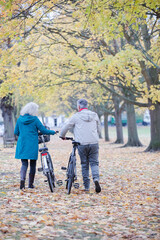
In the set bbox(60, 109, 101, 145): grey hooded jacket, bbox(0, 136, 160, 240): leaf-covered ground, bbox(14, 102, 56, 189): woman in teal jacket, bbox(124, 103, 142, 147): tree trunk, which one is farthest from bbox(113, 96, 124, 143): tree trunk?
bbox(14, 102, 56, 189): woman in teal jacket

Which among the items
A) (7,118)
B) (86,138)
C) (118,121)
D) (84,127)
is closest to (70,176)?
(86,138)

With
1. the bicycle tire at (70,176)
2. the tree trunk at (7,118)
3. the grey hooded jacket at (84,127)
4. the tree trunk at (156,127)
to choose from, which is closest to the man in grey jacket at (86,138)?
the grey hooded jacket at (84,127)

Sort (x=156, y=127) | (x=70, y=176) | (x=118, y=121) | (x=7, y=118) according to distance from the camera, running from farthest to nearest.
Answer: (x=118, y=121) → (x=7, y=118) → (x=156, y=127) → (x=70, y=176)

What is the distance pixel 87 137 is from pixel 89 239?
332 centimetres

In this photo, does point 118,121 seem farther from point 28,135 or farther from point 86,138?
point 28,135

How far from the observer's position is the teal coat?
7.34 metres

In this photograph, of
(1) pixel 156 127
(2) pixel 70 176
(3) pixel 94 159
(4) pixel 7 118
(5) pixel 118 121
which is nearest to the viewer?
(2) pixel 70 176

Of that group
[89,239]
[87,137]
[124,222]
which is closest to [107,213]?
[124,222]

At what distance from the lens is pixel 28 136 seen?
7430mm

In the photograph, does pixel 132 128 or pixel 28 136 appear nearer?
pixel 28 136

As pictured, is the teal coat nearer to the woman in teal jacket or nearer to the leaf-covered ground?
the woman in teal jacket

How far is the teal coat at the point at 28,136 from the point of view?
7.34 meters

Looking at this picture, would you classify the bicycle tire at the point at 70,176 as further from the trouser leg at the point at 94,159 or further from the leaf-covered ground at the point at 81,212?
the trouser leg at the point at 94,159

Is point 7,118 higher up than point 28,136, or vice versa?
point 7,118
